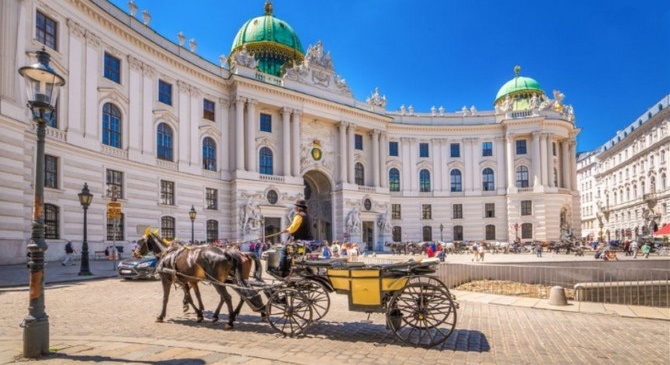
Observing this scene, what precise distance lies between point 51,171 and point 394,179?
3867 centimetres

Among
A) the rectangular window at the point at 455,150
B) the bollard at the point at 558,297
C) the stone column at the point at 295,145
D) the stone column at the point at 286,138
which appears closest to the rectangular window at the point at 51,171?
the stone column at the point at 286,138

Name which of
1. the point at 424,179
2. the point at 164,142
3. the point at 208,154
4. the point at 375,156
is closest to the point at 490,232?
the point at 424,179

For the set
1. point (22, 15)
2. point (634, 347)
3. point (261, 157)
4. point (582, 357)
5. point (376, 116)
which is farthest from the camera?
point (376, 116)

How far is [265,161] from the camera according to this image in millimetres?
42812

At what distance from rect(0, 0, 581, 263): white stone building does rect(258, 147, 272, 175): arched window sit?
132 millimetres

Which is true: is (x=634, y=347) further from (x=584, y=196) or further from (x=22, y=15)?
(x=584, y=196)

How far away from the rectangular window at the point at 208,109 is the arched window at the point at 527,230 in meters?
37.7

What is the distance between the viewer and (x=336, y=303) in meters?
→ 12.5

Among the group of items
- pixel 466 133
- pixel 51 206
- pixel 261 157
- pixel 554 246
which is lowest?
pixel 554 246

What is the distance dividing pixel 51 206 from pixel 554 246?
41.9 m

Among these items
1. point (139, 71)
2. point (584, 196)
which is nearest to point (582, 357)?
point (139, 71)

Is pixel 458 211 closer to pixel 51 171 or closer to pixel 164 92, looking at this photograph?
pixel 164 92

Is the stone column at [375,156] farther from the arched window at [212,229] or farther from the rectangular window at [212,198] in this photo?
the arched window at [212,229]

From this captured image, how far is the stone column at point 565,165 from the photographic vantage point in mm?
56906
